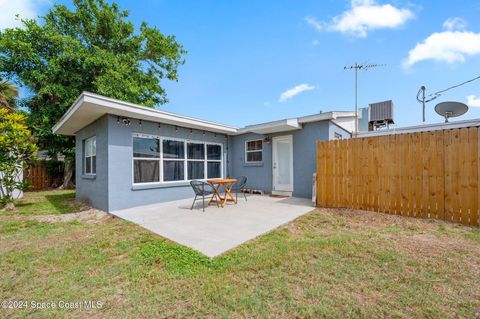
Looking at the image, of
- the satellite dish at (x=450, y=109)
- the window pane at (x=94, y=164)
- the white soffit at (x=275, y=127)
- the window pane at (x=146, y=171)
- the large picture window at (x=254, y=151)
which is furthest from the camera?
the large picture window at (x=254, y=151)

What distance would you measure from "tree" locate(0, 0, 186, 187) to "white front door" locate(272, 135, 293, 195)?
9.61m

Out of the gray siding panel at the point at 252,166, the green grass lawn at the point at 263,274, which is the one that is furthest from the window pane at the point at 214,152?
the green grass lawn at the point at 263,274

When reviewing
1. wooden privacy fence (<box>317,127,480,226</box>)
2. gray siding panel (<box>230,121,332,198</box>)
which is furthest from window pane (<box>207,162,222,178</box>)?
wooden privacy fence (<box>317,127,480,226</box>)

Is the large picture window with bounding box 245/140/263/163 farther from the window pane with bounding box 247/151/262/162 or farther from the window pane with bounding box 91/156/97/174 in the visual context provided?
the window pane with bounding box 91/156/97/174

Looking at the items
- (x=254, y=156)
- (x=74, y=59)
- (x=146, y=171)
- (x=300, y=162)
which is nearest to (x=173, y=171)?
(x=146, y=171)

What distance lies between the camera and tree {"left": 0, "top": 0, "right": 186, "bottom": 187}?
1140 cm

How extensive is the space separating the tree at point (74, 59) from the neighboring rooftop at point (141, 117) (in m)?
4.81

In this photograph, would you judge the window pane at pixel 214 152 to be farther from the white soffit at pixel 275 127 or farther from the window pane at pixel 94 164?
the window pane at pixel 94 164

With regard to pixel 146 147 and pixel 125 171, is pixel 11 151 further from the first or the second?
pixel 146 147

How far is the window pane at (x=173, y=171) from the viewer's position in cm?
735

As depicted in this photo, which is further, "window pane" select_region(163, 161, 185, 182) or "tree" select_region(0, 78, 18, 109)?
"tree" select_region(0, 78, 18, 109)

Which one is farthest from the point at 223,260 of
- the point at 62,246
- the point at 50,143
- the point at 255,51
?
the point at 50,143

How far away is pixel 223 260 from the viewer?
293 centimetres

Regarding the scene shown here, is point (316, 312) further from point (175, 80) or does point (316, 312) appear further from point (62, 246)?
point (175, 80)
